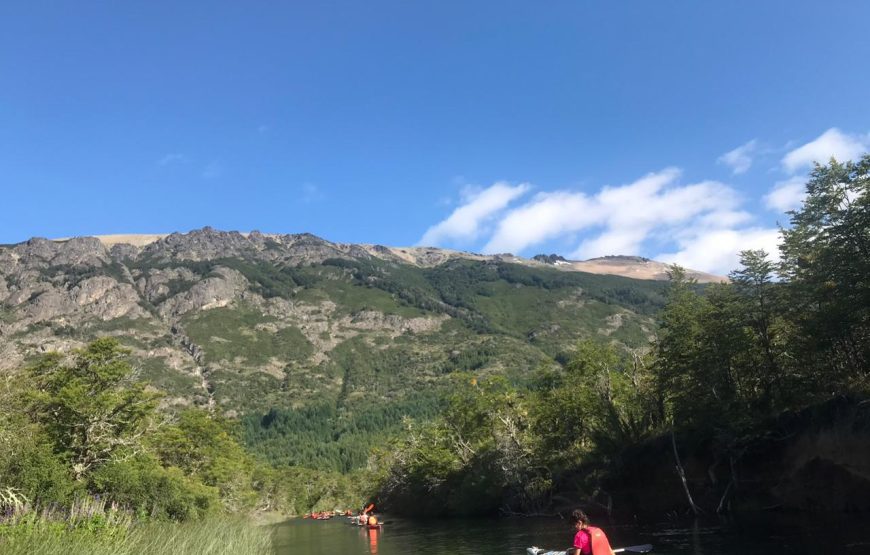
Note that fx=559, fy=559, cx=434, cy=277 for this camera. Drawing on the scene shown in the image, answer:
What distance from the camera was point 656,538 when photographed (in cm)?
3525

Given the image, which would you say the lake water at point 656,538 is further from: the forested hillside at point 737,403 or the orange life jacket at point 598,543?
the orange life jacket at point 598,543

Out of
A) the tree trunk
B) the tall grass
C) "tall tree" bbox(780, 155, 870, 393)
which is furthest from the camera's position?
the tree trunk

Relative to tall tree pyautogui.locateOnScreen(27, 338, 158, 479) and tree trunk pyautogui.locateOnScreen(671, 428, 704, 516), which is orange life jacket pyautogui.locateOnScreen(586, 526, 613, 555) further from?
tall tree pyautogui.locateOnScreen(27, 338, 158, 479)

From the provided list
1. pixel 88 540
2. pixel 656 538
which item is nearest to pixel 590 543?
pixel 88 540

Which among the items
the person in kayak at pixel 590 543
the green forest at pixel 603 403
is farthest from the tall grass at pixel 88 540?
the person in kayak at pixel 590 543

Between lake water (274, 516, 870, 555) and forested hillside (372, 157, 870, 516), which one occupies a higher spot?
forested hillside (372, 157, 870, 516)

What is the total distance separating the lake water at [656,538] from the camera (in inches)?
1087

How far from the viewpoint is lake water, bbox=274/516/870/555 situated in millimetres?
27609

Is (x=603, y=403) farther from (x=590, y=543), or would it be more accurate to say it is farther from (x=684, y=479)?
(x=590, y=543)

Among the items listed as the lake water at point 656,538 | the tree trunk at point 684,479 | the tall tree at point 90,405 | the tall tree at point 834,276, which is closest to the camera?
the lake water at point 656,538

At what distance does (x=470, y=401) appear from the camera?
7950 cm

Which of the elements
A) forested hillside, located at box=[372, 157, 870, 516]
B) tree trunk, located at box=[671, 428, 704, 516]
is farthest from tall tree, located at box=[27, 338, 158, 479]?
tree trunk, located at box=[671, 428, 704, 516]

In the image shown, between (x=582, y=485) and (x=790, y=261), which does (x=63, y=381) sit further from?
(x=790, y=261)

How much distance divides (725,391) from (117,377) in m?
54.0
